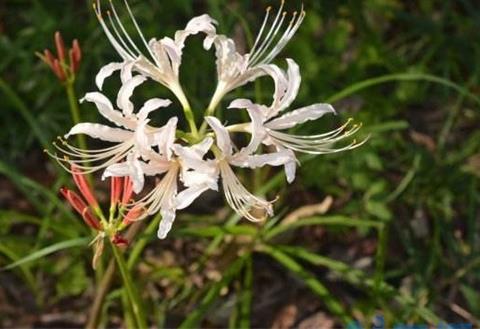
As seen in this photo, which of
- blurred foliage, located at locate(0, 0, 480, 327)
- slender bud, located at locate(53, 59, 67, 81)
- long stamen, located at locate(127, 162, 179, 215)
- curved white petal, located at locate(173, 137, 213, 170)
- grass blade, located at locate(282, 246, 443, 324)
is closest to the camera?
curved white petal, located at locate(173, 137, 213, 170)

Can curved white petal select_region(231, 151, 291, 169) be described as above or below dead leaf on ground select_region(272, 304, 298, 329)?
above

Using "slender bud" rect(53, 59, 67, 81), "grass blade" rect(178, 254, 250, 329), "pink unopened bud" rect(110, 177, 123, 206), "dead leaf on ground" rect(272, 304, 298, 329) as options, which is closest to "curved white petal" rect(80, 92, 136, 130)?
"pink unopened bud" rect(110, 177, 123, 206)

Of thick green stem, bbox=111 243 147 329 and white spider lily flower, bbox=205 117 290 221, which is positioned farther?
thick green stem, bbox=111 243 147 329

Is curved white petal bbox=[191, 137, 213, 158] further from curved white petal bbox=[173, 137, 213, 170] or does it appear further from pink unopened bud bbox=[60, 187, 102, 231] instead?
pink unopened bud bbox=[60, 187, 102, 231]

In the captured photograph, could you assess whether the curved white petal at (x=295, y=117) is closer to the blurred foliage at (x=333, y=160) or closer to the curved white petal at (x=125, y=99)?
the curved white petal at (x=125, y=99)

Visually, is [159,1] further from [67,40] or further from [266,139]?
[266,139]

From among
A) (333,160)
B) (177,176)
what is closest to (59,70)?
(177,176)

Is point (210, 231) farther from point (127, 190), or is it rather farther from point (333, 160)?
point (333, 160)

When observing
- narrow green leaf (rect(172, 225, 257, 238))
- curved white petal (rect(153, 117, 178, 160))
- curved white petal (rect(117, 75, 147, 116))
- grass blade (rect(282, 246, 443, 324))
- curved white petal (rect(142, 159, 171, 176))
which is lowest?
grass blade (rect(282, 246, 443, 324))
